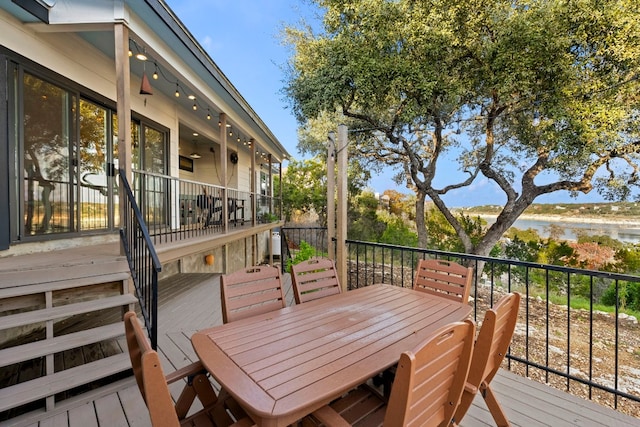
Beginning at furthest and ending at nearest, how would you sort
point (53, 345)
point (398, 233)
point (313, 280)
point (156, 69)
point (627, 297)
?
1. point (398, 233)
2. point (627, 297)
3. point (156, 69)
4. point (313, 280)
5. point (53, 345)

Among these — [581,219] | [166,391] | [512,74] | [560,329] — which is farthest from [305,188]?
[166,391]

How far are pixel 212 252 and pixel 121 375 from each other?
478 cm

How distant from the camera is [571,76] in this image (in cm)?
613

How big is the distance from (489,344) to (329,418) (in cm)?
82

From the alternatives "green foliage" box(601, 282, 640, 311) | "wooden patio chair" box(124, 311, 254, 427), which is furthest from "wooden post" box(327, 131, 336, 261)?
"green foliage" box(601, 282, 640, 311)

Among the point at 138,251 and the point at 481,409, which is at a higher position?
the point at 138,251

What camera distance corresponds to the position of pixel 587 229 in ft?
34.0

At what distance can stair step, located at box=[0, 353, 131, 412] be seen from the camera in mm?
1897

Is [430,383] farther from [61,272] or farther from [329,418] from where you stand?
[61,272]

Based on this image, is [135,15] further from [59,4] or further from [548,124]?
[548,124]

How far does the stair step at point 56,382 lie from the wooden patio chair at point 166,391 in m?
1.20

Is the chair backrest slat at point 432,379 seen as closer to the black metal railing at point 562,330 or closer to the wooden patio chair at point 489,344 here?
the wooden patio chair at point 489,344

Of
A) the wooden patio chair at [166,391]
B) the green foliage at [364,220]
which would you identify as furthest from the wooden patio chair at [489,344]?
the green foliage at [364,220]

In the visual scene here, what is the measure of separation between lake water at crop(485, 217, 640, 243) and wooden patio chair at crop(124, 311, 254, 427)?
39.5 feet
